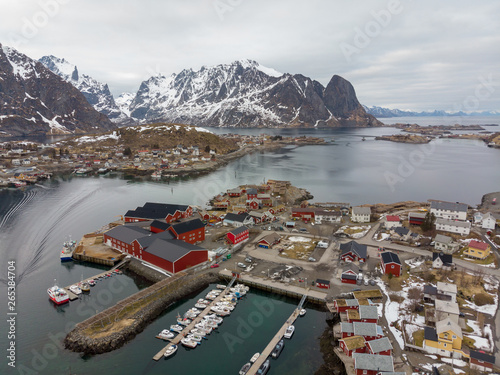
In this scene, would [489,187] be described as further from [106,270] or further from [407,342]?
[106,270]

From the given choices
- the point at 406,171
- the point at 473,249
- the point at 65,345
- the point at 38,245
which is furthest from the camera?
the point at 406,171

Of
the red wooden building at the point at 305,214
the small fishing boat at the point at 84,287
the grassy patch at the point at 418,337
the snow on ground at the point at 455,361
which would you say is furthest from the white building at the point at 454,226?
the small fishing boat at the point at 84,287

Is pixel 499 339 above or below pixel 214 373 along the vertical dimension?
above

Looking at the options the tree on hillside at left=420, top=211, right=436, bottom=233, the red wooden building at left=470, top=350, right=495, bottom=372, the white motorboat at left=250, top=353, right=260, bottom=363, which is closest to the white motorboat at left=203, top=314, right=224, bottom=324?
the white motorboat at left=250, top=353, right=260, bottom=363

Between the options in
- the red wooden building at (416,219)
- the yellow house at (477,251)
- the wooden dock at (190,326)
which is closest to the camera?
the wooden dock at (190,326)

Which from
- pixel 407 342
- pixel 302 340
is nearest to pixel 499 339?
pixel 407 342

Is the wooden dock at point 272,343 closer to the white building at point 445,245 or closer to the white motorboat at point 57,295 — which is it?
the white motorboat at point 57,295

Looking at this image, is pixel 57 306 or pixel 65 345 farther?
pixel 57 306

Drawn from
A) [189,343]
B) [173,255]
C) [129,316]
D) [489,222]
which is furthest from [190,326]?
[489,222]
